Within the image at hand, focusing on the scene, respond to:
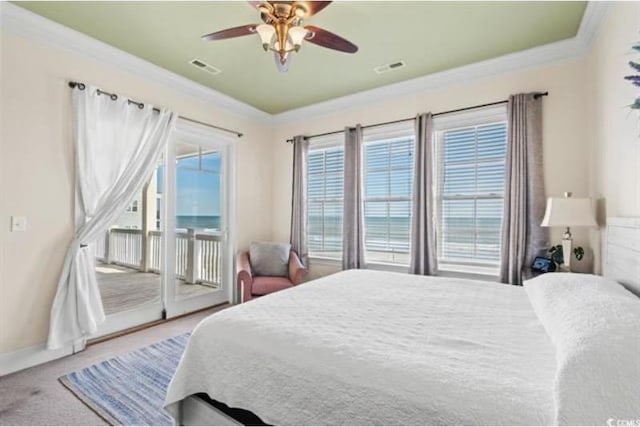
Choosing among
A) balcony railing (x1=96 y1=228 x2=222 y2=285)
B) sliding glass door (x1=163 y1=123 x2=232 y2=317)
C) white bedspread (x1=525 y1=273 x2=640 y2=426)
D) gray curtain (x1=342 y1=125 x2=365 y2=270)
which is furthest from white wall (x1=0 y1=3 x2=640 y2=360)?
gray curtain (x1=342 y1=125 x2=365 y2=270)

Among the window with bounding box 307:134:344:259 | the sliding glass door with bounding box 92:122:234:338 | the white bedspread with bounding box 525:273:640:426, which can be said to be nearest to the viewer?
the white bedspread with bounding box 525:273:640:426

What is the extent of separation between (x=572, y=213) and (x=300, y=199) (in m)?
3.14

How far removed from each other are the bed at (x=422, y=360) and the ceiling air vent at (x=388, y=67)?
7.92ft

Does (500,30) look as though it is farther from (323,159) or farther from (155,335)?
(155,335)

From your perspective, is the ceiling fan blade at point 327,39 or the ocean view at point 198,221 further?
the ocean view at point 198,221

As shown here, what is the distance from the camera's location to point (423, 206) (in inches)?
141

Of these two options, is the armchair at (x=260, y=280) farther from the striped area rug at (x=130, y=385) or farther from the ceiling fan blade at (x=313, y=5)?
the ceiling fan blade at (x=313, y=5)

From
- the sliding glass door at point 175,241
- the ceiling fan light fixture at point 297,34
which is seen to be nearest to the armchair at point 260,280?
the sliding glass door at point 175,241

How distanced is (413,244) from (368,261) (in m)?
0.71

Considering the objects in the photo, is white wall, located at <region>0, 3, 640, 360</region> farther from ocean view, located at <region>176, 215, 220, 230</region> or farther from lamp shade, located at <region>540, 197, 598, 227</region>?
ocean view, located at <region>176, 215, 220, 230</region>

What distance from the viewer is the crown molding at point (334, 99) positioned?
96.8 inches

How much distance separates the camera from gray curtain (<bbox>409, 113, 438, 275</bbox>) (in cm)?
352

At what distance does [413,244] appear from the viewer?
3.62 metres

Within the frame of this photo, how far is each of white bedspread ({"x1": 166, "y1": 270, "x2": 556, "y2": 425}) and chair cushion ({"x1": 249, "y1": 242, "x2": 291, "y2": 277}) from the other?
2.23 m
